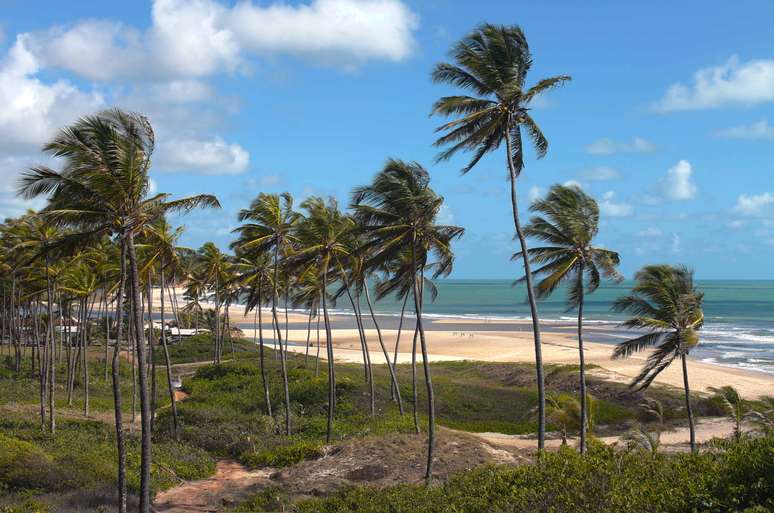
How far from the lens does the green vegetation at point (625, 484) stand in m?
8.44

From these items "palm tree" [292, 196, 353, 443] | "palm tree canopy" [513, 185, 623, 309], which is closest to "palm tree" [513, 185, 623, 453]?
"palm tree canopy" [513, 185, 623, 309]

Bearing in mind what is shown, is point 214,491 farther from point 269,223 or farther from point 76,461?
point 269,223

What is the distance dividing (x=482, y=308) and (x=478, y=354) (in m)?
89.8

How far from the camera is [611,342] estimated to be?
7562cm

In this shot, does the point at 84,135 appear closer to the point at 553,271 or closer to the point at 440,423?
the point at 553,271

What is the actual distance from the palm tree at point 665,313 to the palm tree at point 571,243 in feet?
4.46

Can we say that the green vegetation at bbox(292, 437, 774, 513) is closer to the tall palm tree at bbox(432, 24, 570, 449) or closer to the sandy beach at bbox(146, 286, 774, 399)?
the tall palm tree at bbox(432, 24, 570, 449)

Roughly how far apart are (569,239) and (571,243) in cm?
18

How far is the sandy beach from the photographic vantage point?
46344 mm

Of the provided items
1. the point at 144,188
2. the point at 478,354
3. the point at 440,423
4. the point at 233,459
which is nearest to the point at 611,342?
the point at 478,354

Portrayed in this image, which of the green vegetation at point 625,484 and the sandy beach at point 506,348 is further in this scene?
the sandy beach at point 506,348

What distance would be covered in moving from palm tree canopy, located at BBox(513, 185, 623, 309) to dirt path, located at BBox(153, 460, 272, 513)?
462 inches

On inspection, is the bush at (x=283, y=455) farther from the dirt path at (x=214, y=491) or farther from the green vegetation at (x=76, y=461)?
the green vegetation at (x=76, y=461)

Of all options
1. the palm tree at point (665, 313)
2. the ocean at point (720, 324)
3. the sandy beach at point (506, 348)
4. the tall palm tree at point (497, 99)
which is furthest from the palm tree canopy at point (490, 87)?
the sandy beach at point (506, 348)
